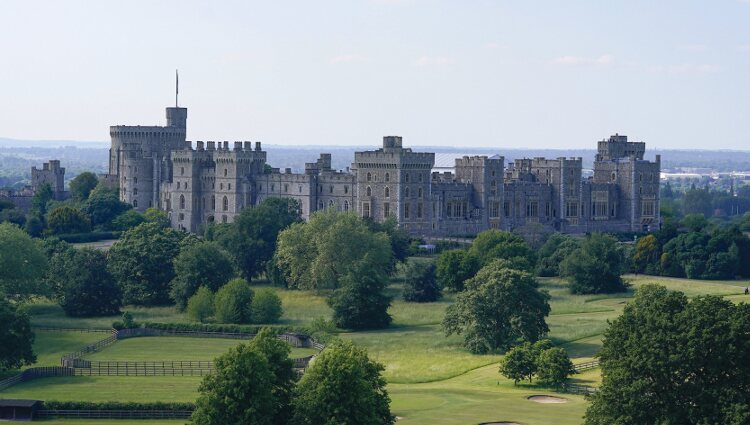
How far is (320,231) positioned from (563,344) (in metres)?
27.2

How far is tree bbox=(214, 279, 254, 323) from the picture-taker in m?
92.5

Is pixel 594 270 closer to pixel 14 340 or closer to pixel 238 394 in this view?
pixel 14 340

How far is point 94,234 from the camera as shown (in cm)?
13250

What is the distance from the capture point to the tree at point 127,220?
13562cm

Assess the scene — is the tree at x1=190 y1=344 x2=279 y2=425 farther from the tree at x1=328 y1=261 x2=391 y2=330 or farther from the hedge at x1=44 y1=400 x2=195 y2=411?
the tree at x1=328 y1=261 x2=391 y2=330

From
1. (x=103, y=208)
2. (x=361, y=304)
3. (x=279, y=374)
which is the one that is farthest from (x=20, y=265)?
(x=103, y=208)

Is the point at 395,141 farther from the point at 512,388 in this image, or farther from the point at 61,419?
the point at 61,419

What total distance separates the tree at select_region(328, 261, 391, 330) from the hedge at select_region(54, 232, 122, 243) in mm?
43473

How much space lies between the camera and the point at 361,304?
301ft

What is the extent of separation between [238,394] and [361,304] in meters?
36.2

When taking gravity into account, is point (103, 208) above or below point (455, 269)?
above

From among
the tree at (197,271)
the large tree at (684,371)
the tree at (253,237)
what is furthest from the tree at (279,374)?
the tree at (253,237)

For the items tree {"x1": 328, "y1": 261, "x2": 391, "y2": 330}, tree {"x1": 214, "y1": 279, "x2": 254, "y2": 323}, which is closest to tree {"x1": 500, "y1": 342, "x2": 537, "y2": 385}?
tree {"x1": 328, "y1": 261, "x2": 391, "y2": 330}

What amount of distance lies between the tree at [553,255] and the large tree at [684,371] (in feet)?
188
